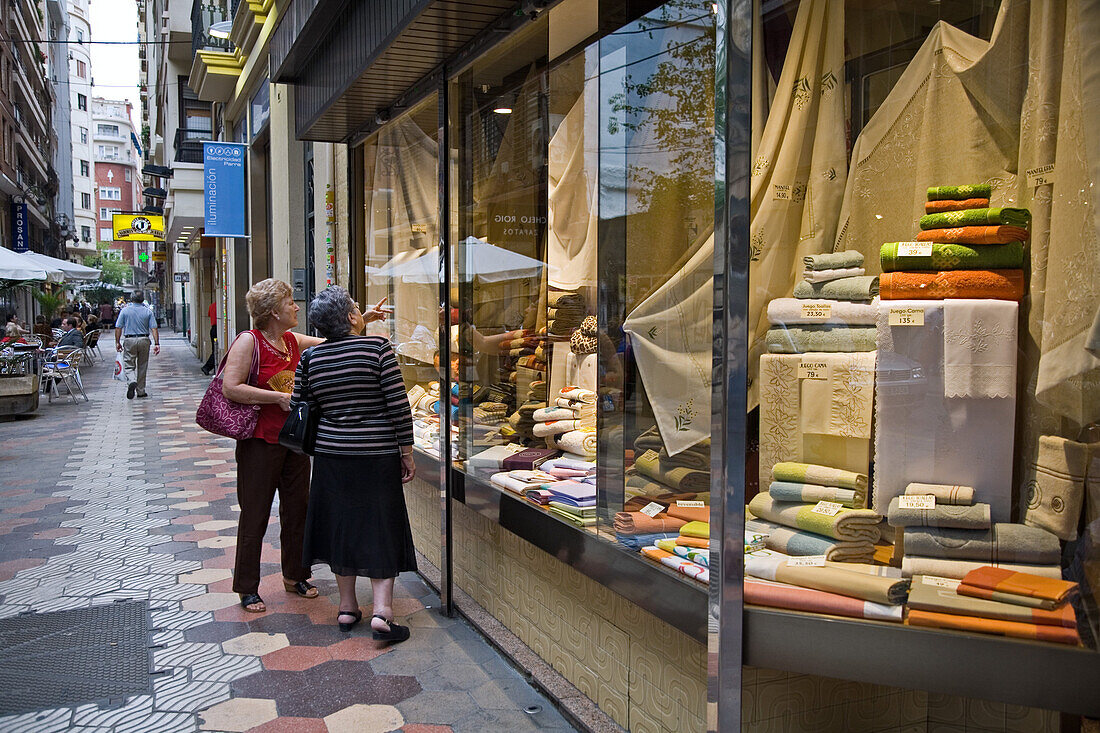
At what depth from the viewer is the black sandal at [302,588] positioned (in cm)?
515

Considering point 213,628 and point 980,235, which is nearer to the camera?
point 980,235

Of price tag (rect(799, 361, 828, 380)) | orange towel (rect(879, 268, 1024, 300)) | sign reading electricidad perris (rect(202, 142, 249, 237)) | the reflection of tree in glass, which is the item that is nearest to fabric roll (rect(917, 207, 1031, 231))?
orange towel (rect(879, 268, 1024, 300))

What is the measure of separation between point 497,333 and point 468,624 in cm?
159

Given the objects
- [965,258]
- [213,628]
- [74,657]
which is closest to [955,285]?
[965,258]

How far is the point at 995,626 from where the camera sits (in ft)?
7.66

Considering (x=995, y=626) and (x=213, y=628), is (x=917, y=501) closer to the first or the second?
(x=995, y=626)

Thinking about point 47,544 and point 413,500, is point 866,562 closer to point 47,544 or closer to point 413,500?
point 413,500

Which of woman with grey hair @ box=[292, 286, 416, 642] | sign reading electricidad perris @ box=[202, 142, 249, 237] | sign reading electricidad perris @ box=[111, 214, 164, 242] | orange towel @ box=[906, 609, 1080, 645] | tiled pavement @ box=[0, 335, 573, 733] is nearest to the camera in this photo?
orange towel @ box=[906, 609, 1080, 645]

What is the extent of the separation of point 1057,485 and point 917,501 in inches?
14.8

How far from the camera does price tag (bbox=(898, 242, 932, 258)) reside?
2.70 metres

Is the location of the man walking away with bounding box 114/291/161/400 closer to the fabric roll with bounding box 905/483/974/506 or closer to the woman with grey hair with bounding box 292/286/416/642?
the woman with grey hair with bounding box 292/286/416/642

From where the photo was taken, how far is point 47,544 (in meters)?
6.37

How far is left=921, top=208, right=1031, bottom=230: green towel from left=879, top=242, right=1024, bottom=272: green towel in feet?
0.21

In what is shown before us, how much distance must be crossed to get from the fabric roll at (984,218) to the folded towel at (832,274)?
0.92ft
